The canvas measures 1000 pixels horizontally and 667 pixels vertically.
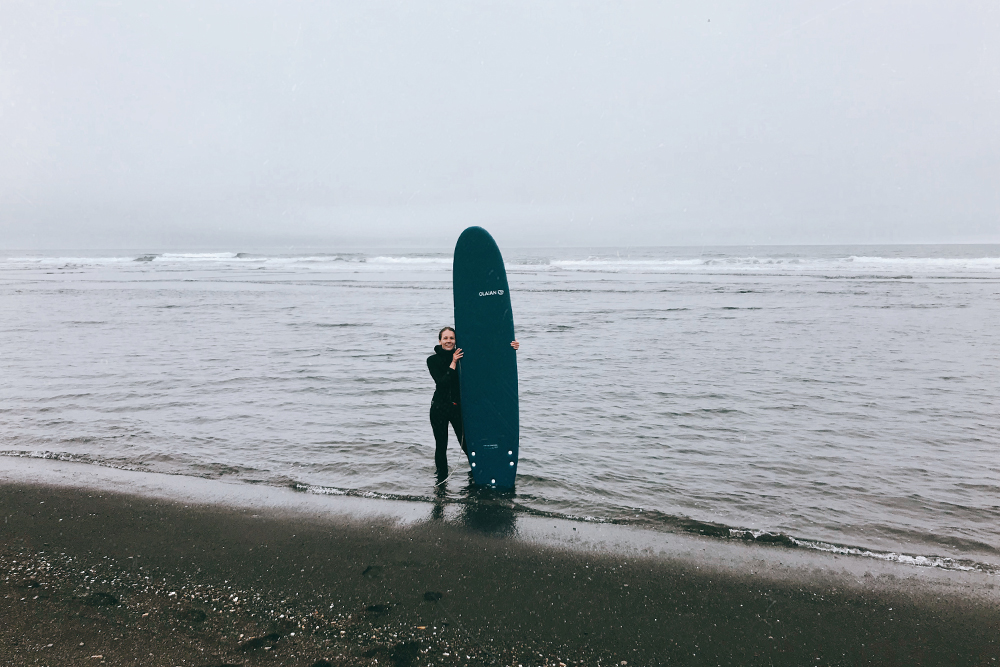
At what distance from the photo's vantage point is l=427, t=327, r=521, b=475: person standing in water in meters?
5.36

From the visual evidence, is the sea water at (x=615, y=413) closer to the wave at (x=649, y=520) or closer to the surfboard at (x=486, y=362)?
the wave at (x=649, y=520)

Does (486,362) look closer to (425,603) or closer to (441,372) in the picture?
(441,372)

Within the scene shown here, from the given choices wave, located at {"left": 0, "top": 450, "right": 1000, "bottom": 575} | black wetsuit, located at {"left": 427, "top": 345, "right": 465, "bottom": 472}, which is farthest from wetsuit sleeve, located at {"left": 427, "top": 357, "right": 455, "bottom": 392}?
wave, located at {"left": 0, "top": 450, "right": 1000, "bottom": 575}

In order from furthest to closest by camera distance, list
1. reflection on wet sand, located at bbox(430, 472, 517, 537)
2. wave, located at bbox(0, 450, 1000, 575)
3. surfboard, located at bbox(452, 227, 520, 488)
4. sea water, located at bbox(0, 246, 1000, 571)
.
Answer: surfboard, located at bbox(452, 227, 520, 488), sea water, located at bbox(0, 246, 1000, 571), reflection on wet sand, located at bbox(430, 472, 517, 537), wave, located at bbox(0, 450, 1000, 575)

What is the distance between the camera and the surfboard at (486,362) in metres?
5.30

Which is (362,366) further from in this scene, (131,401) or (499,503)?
(499,503)

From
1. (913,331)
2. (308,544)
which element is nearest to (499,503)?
(308,544)

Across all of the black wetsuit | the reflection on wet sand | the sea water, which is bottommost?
the reflection on wet sand

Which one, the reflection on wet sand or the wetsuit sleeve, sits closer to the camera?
the reflection on wet sand

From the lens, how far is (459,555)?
3.97 m

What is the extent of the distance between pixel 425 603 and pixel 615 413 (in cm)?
503

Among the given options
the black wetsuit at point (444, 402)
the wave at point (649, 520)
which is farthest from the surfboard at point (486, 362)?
the wave at point (649, 520)

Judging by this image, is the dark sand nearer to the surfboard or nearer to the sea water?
the sea water

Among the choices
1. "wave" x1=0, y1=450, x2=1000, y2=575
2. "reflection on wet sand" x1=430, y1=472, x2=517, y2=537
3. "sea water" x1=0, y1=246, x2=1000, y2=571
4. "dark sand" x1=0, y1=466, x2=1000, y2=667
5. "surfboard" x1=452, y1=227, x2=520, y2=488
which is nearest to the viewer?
"dark sand" x1=0, y1=466, x2=1000, y2=667
